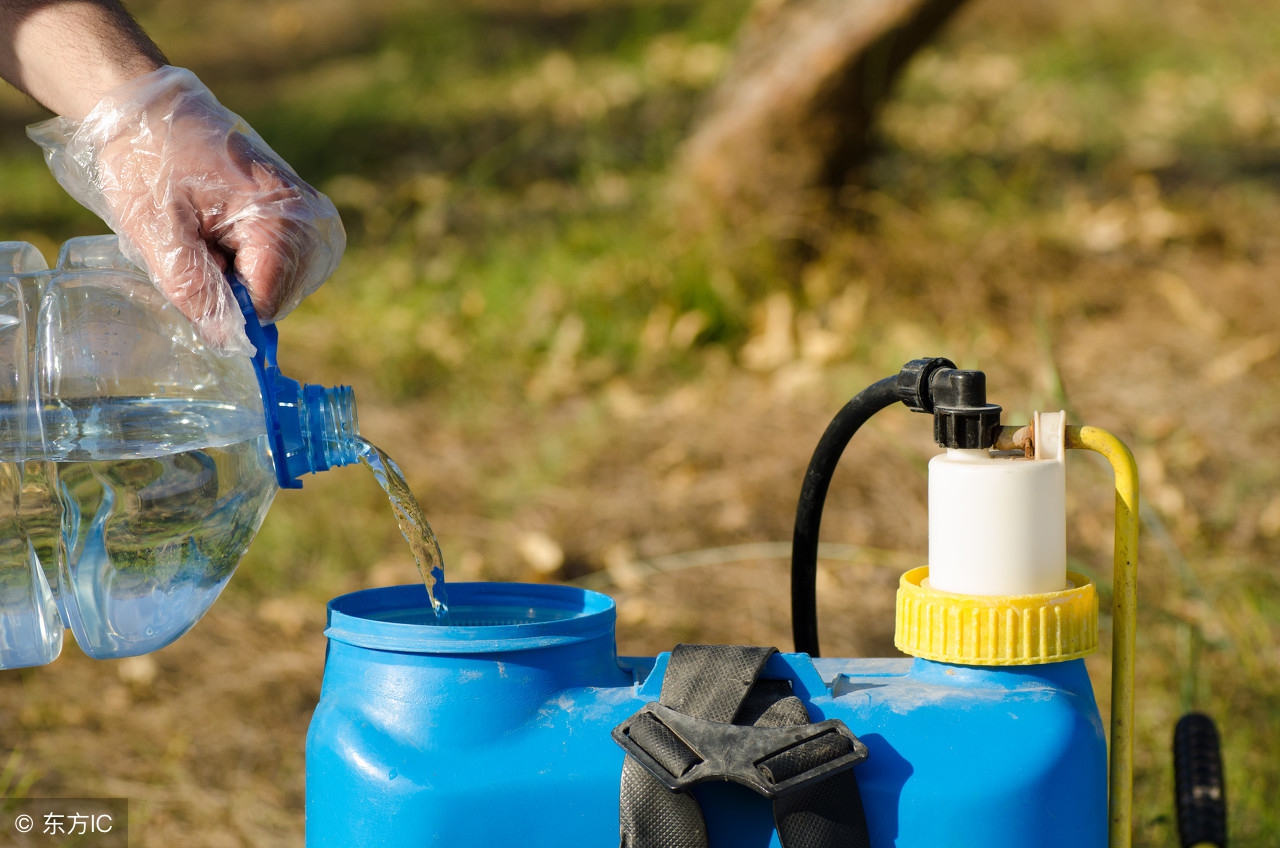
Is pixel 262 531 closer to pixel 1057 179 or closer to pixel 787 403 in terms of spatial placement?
pixel 787 403

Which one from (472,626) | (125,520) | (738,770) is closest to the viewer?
(738,770)

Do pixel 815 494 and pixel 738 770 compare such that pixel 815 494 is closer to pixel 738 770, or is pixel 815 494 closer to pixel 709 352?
pixel 738 770

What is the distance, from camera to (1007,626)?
0.98m

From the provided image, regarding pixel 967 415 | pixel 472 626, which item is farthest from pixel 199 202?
pixel 967 415

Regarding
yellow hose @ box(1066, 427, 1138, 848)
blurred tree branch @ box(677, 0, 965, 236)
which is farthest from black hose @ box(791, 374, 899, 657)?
blurred tree branch @ box(677, 0, 965, 236)

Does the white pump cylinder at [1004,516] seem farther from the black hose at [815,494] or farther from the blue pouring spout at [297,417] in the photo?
the blue pouring spout at [297,417]

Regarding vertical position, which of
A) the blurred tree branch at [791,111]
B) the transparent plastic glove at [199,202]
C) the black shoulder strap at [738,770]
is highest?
the blurred tree branch at [791,111]

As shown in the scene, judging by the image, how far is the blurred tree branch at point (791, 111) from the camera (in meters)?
3.85

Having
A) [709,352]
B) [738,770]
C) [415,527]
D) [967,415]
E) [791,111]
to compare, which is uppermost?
[791,111]

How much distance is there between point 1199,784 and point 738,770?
563 millimetres

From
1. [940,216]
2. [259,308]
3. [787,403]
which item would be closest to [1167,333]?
[940,216]

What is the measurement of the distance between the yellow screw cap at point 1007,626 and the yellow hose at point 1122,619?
47mm

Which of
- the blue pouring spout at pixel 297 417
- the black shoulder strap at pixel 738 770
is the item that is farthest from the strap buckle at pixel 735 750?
the blue pouring spout at pixel 297 417

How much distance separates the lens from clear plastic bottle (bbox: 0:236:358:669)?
1.32 meters
